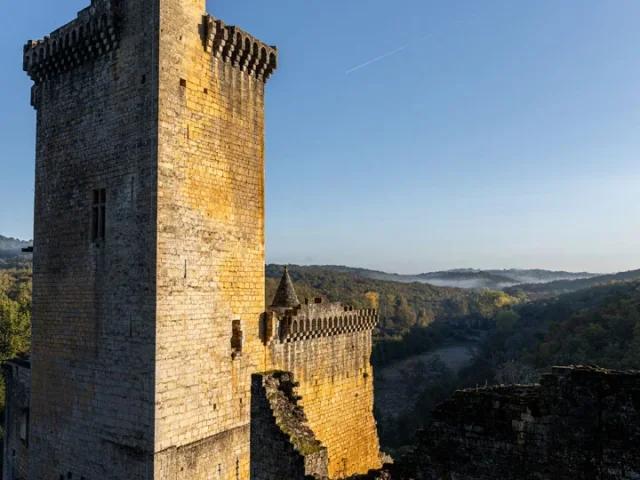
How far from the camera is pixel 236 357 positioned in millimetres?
12383

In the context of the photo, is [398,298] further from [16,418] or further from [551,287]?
[16,418]

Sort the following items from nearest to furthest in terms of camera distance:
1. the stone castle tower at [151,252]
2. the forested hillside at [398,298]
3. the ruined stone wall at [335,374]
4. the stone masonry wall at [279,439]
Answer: the stone masonry wall at [279,439]
the stone castle tower at [151,252]
the ruined stone wall at [335,374]
the forested hillside at [398,298]

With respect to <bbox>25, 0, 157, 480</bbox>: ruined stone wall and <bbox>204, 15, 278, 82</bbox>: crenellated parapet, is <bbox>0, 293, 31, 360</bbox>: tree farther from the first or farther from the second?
<bbox>204, 15, 278, 82</bbox>: crenellated parapet

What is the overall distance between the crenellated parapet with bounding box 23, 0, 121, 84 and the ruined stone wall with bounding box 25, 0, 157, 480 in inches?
1.1

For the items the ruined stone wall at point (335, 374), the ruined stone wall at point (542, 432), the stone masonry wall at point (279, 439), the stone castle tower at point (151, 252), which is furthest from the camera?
the ruined stone wall at point (335, 374)

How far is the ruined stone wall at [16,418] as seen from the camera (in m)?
17.1

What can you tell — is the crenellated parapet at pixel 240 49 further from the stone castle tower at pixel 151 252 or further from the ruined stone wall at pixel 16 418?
the ruined stone wall at pixel 16 418

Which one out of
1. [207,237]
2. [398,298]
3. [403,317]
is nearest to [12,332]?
[207,237]

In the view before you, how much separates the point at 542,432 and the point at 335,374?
10.8m

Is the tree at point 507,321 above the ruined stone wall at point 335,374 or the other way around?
the other way around

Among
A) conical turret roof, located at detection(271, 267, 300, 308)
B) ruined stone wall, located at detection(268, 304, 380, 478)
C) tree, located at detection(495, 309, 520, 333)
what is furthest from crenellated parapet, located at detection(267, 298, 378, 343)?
tree, located at detection(495, 309, 520, 333)

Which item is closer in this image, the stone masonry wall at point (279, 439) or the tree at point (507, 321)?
the stone masonry wall at point (279, 439)

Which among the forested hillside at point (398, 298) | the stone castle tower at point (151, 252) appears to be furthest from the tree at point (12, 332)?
the forested hillside at point (398, 298)

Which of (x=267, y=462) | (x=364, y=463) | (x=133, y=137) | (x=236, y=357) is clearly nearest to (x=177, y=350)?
(x=236, y=357)
